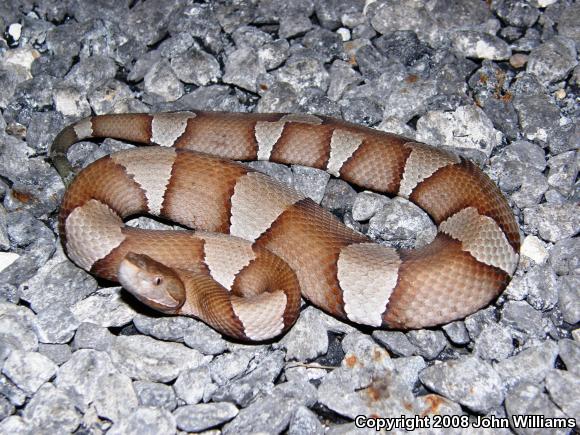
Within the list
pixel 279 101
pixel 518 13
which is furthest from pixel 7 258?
pixel 518 13

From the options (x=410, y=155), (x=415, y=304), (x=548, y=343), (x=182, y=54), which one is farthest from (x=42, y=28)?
(x=548, y=343)

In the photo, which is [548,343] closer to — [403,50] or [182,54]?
[403,50]

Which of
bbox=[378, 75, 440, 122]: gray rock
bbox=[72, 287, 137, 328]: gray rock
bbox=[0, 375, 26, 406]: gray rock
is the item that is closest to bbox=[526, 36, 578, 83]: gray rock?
bbox=[378, 75, 440, 122]: gray rock

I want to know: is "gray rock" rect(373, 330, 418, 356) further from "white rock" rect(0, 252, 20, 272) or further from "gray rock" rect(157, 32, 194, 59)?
"gray rock" rect(157, 32, 194, 59)

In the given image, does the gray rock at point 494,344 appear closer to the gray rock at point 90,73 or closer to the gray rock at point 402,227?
the gray rock at point 402,227

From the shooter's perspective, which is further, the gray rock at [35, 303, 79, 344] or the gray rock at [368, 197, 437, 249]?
the gray rock at [368, 197, 437, 249]

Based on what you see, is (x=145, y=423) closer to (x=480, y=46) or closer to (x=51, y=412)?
(x=51, y=412)
